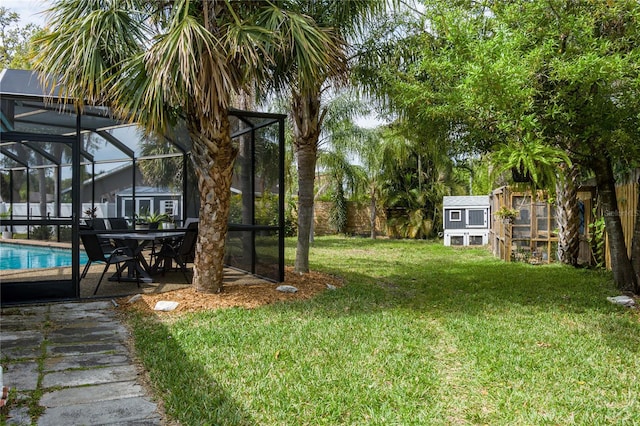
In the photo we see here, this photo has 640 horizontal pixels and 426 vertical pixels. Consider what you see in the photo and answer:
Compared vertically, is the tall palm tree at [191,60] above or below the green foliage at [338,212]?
above

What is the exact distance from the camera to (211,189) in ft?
21.7

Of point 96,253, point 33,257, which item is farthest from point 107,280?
point 33,257

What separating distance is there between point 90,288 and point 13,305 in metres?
1.30

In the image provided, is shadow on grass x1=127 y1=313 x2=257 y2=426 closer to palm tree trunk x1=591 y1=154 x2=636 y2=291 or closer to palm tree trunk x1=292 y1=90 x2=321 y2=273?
palm tree trunk x1=292 y1=90 x2=321 y2=273

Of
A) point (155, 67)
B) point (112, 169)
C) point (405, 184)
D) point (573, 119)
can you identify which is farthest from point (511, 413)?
point (405, 184)

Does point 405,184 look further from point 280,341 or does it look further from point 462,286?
point 280,341

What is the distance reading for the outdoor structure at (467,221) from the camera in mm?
17297

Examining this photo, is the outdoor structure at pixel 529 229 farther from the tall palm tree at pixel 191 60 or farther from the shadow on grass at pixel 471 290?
the tall palm tree at pixel 191 60

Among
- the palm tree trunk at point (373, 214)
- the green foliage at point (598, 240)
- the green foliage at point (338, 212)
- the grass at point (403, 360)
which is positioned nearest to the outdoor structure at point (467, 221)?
the palm tree trunk at point (373, 214)

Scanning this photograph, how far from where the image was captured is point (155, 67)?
549 centimetres

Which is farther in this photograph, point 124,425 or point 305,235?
point 305,235

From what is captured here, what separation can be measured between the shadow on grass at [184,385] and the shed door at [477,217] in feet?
46.2

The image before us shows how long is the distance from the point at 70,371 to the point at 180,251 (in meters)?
4.26

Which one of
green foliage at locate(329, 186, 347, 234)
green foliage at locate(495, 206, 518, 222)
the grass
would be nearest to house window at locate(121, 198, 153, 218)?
the grass
